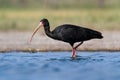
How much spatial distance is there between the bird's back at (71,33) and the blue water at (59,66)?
534 mm

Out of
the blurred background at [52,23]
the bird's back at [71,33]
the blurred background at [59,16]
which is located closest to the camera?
the bird's back at [71,33]

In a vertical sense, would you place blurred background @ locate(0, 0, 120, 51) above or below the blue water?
above

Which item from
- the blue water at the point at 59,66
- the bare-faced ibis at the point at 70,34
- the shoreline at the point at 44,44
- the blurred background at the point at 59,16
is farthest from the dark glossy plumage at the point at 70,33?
the blurred background at the point at 59,16

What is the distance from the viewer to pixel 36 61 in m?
16.7

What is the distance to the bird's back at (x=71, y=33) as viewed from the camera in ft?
57.1

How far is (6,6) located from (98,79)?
1047 inches

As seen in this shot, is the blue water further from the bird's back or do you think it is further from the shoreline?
the shoreline

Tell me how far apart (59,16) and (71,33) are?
45.8 ft

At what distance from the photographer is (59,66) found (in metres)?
15.8

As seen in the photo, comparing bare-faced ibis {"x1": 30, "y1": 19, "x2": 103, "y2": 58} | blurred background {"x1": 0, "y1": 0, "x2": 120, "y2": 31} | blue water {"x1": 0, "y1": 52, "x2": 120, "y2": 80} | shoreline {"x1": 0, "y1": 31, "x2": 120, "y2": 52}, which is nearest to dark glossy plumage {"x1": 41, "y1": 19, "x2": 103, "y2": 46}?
bare-faced ibis {"x1": 30, "y1": 19, "x2": 103, "y2": 58}

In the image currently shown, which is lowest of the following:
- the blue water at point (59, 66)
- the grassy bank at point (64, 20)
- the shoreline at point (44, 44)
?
the blue water at point (59, 66)

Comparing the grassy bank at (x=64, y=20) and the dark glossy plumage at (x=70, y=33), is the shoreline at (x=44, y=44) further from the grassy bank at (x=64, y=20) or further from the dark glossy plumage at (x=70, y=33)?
the grassy bank at (x=64, y=20)

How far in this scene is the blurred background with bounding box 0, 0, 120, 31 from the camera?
27.4 m

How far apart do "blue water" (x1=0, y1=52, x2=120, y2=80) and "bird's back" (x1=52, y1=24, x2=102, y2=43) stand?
21.0 inches
